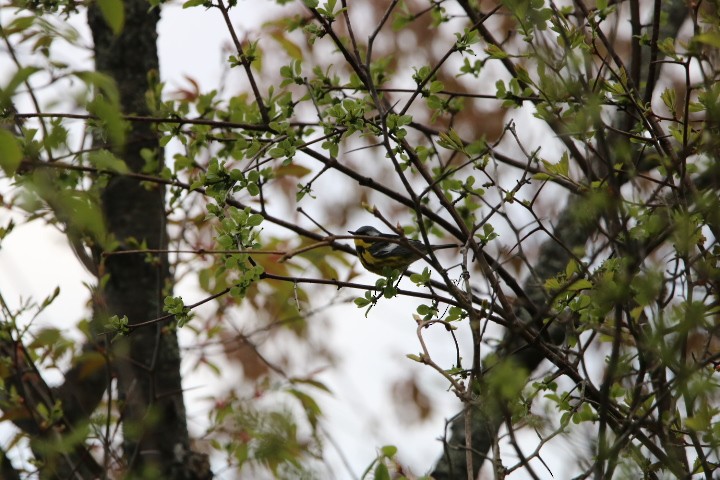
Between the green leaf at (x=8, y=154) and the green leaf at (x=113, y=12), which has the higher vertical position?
the green leaf at (x=113, y=12)

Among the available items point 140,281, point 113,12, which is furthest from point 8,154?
point 140,281

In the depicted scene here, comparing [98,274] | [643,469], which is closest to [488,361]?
[643,469]

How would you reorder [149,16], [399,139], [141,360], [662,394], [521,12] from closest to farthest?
1. [662,394]
2. [521,12]
3. [399,139]
4. [141,360]
5. [149,16]

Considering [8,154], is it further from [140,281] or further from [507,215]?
[140,281]

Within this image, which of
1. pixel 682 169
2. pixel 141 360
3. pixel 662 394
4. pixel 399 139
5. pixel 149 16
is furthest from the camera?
pixel 149 16

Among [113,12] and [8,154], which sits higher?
[113,12]

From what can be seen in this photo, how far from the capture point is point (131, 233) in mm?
4152

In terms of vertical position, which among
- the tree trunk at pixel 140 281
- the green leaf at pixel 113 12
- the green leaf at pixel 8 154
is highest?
the tree trunk at pixel 140 281

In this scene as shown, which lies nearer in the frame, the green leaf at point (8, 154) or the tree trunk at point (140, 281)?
the green leaf at point (8, 154)

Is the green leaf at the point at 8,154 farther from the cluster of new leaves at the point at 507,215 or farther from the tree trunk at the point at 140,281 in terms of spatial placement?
the tree trunk at the point at 140,281

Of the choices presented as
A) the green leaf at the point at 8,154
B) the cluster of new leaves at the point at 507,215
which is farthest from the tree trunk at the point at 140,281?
the green leaf at the point at 8,154

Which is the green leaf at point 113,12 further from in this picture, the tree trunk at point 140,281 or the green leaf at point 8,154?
the tree trunk at point 140,281

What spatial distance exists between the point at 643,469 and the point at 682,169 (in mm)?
797

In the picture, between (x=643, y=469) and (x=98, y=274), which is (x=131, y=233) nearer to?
(x=98, y=274)
